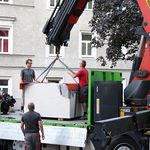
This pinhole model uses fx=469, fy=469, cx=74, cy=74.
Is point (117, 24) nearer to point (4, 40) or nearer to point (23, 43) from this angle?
point (23, 43)

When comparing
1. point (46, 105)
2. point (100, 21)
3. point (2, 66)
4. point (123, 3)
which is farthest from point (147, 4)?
point (2, 66)

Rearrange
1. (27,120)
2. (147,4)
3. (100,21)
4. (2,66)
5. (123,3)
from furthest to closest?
1. (2,66)
2. (100,21)
3. (123,3)
4. (27,120)
5. (147,4)

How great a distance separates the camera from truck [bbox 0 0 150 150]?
28.0 feet

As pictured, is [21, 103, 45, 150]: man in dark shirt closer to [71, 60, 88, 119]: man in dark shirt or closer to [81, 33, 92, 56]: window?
[71, 60, 88, 119]: man in dark shirt

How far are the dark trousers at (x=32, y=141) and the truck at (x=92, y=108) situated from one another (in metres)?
0.15

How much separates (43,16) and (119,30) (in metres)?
10.7

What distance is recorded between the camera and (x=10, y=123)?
34.2 feet

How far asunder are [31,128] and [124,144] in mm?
2189

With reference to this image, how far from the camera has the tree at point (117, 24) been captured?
55.9 ft

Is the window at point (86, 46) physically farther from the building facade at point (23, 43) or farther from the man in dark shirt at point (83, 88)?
the man in dark shirt at point (83, 88)

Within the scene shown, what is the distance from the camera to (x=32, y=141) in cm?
982

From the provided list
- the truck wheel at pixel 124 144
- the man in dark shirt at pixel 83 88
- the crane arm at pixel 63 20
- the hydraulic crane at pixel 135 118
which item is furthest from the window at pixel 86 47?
the truck wheel at pixel 124 144

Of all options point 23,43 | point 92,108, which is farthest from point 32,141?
point 23,43

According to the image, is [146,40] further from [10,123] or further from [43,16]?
[43,16]
